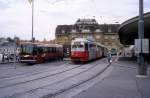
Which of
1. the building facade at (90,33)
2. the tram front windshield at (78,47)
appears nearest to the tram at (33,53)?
the tram front windshield at (78,47)

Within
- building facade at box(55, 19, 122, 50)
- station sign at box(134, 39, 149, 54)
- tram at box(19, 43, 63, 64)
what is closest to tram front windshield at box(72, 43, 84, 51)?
tram at box(19, 43, 63, 64)

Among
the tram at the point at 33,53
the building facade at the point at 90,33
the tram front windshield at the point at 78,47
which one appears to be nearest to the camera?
the tram at the point at 33,53

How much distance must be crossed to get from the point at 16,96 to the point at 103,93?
377 cm

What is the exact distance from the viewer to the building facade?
129 metres

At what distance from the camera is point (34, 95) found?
1380 cm

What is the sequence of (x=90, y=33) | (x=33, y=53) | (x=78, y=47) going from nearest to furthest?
(x=33, y=53)
(x=78, y=47)
(x=90, y=33)

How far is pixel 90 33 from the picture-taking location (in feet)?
426

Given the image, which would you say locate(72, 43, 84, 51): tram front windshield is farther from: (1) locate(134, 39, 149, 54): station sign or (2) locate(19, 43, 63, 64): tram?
(1) locate(134, 39, 149, 54): station sign

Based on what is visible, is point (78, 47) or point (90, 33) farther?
point (90, 33)

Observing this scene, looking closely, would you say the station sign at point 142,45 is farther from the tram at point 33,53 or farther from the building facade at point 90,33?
the building facade at point 90,33

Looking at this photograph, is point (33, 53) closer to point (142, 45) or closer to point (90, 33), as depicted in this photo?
point (142, 45)

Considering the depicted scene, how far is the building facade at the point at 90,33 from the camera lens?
128875mm

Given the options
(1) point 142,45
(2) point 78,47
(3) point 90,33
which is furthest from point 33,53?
(3) point 90,33

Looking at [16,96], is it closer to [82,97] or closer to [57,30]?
[82,97]
